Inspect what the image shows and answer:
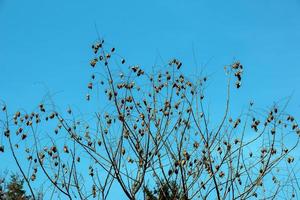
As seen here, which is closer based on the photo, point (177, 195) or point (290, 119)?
point (177, 195)

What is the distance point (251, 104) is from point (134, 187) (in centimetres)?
203

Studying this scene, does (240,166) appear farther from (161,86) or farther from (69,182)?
(69,182)

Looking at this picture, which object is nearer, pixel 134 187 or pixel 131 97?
pixel 134 187

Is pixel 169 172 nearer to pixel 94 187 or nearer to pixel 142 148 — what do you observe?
pixel 142 148

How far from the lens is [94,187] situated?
22.0 feet

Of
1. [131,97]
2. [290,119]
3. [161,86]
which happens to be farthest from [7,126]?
[290,119]

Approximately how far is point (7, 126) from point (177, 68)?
2523 mm

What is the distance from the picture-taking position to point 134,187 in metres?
6.51

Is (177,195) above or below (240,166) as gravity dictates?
below

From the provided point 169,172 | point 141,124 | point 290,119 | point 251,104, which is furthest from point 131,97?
point 290,119

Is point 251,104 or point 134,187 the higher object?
point 251,104

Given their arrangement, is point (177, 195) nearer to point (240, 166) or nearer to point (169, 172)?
point (169, 172)

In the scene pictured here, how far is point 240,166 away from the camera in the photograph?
6785 mm

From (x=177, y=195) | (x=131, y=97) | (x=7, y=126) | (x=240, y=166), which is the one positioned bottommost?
(x=177, y=195)
